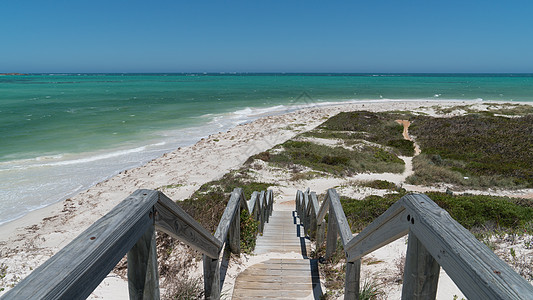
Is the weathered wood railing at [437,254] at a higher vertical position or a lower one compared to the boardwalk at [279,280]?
higher

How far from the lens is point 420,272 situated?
165 centimetres

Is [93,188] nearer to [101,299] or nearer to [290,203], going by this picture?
[290,203]

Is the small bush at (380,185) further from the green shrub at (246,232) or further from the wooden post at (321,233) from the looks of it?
the green shrub at (246,232)

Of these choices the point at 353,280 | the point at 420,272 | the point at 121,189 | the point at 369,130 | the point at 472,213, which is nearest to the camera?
the point at 420,272

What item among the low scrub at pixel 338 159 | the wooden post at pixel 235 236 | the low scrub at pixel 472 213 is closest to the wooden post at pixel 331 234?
the wooden post at pixel 235 236

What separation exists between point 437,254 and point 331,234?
2.96 m

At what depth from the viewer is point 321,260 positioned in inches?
184

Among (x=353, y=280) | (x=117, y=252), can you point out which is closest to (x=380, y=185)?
(x=353, y=280)

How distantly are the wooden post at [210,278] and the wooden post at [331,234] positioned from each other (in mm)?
1695

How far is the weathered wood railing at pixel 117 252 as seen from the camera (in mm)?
1043

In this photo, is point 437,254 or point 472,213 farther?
point 472,213

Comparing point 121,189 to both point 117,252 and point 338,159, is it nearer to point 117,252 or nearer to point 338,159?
point 338,159

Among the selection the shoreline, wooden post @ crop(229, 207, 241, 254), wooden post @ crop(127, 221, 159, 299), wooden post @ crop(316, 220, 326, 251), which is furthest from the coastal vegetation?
wooden post @ crop(127, 221, 159, 299)

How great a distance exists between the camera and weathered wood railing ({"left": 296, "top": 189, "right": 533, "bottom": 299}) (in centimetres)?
109
